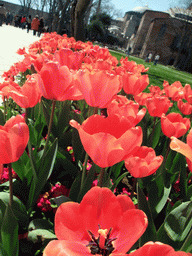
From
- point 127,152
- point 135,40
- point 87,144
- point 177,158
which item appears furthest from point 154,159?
point 135,40

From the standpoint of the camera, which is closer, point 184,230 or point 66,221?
point 66,221

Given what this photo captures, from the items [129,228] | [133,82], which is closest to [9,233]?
[129,228]

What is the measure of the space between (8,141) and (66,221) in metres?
0.29

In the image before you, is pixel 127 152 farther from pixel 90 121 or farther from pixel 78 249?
pixel 78 249

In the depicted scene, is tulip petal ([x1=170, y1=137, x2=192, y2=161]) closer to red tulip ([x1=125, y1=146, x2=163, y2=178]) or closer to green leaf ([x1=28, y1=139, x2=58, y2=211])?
red tulip ([x1=125, y1=146, x2=163, y2=178])

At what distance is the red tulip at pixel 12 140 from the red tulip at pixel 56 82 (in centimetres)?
39

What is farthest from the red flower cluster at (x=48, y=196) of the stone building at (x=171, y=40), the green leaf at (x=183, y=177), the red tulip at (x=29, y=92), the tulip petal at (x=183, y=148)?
the stone building at (x=171, y=40)

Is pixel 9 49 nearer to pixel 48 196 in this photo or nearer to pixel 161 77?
pixel 161 77

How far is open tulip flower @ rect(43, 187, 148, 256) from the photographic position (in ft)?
1.66

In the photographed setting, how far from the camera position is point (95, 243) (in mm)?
532

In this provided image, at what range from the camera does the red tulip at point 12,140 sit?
655 mm

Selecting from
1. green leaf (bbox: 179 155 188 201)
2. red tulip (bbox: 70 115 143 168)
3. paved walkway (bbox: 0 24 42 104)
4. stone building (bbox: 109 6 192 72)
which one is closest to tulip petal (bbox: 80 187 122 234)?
red tulip (bbox: 70 115 143 168)

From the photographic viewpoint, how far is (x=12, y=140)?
0.67 metres

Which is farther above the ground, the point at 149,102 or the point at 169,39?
the point at 169,39
